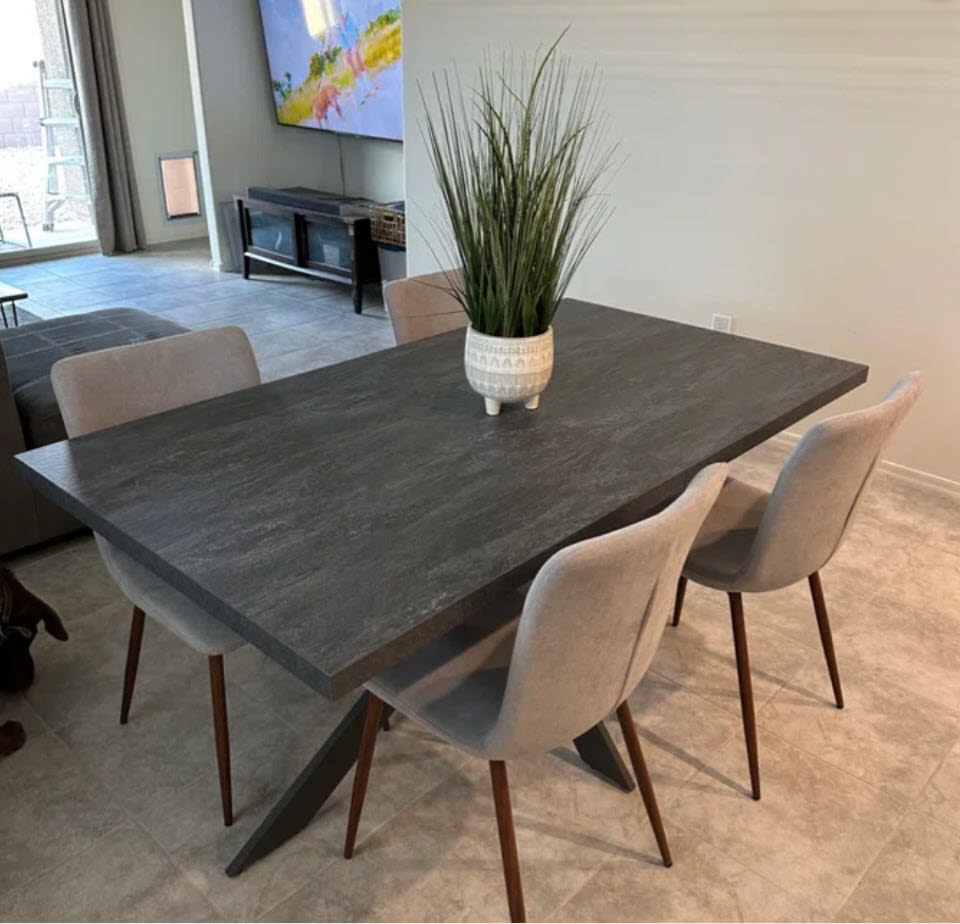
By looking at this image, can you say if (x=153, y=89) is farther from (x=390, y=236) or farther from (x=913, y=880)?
(x=913, y=880)

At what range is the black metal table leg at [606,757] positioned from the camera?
6.01 feet

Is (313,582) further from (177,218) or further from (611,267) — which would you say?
(177,218)

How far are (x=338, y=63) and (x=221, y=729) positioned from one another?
4582mm

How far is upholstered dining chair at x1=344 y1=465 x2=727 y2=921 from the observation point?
3.79 ft

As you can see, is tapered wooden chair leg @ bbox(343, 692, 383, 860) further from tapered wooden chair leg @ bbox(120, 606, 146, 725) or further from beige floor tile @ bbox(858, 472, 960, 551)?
beige floor tile @ bbox(858, 472, 960, 551)

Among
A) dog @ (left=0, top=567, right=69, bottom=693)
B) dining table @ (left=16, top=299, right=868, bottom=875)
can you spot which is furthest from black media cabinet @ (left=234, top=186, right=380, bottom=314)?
dog @ (left=0, top=567, right=69, bottom=693)

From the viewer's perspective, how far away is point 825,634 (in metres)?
2.05

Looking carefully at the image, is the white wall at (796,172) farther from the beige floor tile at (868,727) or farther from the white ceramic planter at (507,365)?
the white ceramic planter at (507,365)

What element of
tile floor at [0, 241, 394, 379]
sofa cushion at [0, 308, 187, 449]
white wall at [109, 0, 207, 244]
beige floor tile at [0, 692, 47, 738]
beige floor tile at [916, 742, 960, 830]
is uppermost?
white wall at [109, 0, 207, 244]

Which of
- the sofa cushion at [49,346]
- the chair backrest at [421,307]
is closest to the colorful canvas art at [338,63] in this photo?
the sofa cushion at [49,346]

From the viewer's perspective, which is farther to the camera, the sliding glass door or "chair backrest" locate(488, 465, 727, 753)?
the sliding glass door

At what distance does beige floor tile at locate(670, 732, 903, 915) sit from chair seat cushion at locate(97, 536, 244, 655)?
96 centimetres

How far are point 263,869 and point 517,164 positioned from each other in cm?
136

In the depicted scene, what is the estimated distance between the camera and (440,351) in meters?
2.19
